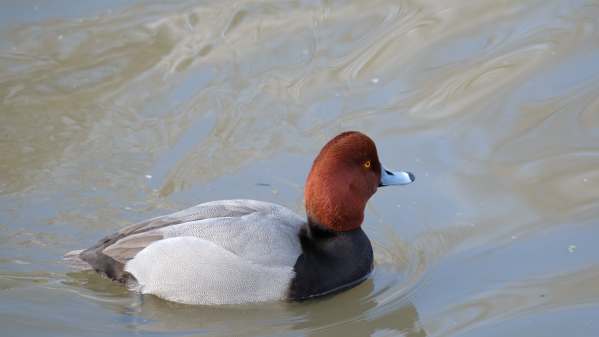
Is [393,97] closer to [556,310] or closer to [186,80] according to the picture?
[186,80]

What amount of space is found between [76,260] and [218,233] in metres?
1.04

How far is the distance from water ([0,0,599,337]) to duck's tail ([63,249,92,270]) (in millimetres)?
110

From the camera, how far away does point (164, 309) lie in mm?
6238

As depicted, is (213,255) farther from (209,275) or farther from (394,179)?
(394,179)

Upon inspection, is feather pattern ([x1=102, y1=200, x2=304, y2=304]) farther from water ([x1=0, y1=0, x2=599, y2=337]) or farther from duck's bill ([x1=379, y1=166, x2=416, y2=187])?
duck's bill ([x1=379, y1=166, x2=416, y2=187])

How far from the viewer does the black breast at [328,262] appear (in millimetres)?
6293

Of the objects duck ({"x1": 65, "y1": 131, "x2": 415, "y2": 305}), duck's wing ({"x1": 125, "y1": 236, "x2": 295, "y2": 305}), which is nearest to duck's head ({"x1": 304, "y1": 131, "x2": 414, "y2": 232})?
duck ({"x1": 65, "y1": 131, "x2": 415, "y2": 305})

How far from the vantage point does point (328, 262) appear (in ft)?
21.1

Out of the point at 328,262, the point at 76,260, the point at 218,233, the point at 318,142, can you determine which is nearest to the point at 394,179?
the point at 328,262

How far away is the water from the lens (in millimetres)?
6105

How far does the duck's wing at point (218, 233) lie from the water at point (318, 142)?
251 mm

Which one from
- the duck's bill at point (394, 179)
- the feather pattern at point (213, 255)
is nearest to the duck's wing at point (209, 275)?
the feather pattern at point (213, 255)

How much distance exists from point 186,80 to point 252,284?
354cm

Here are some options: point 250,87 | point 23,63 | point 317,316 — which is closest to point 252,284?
point 317,316
